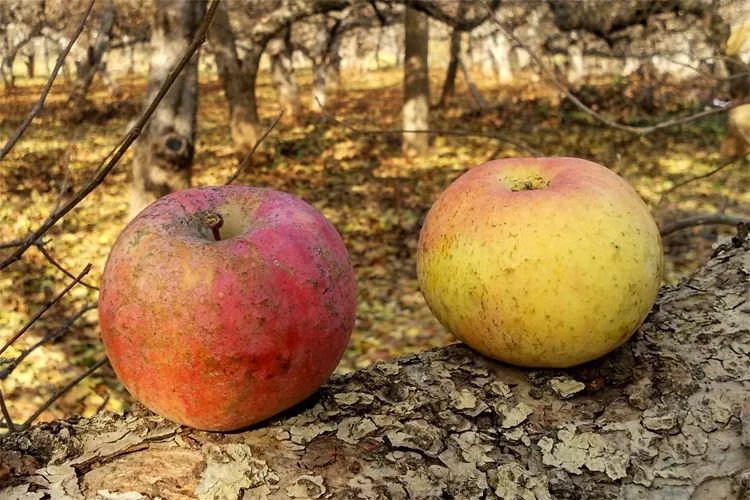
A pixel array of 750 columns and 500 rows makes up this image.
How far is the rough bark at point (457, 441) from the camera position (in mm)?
1109

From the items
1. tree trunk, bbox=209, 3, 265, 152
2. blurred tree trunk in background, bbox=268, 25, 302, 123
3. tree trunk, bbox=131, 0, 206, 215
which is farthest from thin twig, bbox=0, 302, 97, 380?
blurred tree trunk in background, bbox=268, 25, 302, 123

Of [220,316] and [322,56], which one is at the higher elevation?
[322,56]

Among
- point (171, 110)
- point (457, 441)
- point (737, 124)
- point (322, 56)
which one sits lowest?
point (737, 124)

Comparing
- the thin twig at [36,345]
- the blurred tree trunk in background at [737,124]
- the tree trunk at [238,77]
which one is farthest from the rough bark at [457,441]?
the tree trunk at [238,77]

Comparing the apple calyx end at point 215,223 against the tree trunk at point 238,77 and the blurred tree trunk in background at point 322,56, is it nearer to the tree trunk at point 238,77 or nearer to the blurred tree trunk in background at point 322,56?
the tree trunk at point 238,77

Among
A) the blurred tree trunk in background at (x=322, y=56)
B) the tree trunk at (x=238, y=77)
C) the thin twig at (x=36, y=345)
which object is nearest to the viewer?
the thin twig at (x=36, y=345)

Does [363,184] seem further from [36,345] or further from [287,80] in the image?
[36,345]

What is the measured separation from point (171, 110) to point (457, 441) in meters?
3.66

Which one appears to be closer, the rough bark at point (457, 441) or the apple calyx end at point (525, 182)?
the rough bark at point (457, 441)

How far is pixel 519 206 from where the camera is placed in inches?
54.3

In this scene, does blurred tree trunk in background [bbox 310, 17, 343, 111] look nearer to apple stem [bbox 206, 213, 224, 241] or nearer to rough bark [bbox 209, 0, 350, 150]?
rough bark [bbox 209, 0, 350, 150]

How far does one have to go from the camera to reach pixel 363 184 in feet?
26.2

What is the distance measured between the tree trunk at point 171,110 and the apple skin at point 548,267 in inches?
128

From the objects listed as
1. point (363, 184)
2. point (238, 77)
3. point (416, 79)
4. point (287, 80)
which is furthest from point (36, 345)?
point (287, 80)
